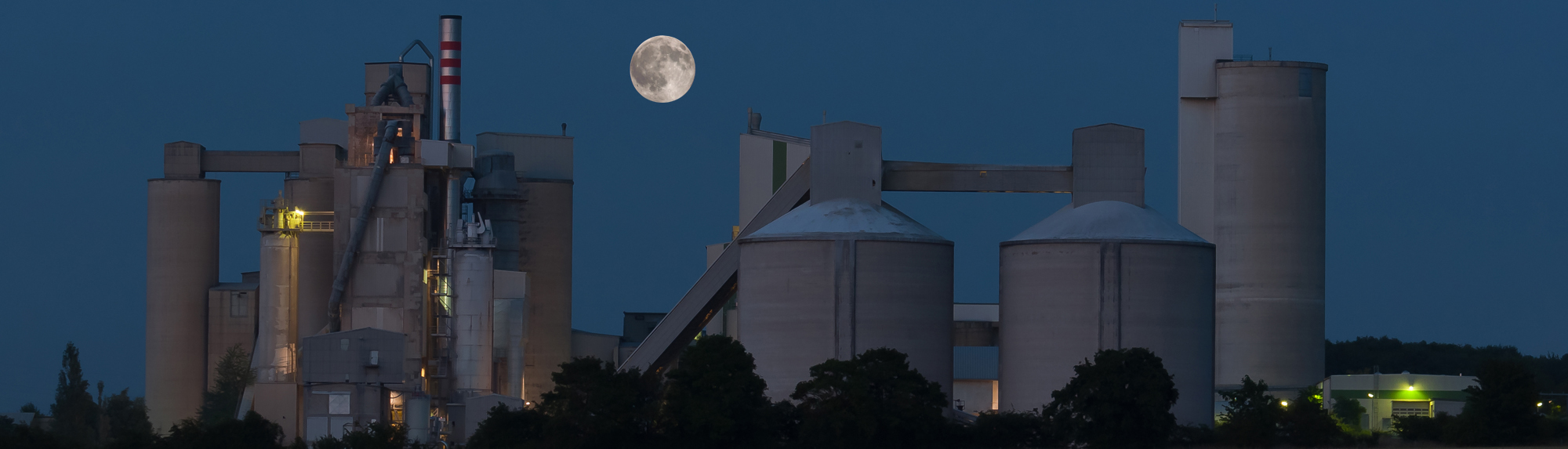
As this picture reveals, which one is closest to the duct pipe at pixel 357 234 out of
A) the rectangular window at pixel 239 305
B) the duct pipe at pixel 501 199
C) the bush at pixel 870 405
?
the duct pipe at pixel 501 199

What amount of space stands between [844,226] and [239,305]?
30.5m

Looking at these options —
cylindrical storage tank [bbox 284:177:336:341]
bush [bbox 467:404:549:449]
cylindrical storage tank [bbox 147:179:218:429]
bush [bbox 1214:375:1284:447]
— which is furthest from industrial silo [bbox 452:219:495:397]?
bush [bbox 1214:375:1284:447]

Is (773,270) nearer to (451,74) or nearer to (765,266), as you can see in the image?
(765,266)

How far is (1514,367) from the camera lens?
6059 centimetres

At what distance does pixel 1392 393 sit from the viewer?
3137 inches

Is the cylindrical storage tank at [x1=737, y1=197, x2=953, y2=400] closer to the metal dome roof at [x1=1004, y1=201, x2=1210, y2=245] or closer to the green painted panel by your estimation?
the metal dome roof at [x1=1004, y1=201, x2=1210, y2=245]

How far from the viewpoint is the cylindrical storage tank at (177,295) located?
270 ft

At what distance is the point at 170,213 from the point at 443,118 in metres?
12.8

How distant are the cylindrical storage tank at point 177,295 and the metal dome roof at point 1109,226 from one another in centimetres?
3610

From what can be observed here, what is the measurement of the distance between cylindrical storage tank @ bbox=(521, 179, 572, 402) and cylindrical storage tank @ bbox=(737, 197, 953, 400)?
1836cm

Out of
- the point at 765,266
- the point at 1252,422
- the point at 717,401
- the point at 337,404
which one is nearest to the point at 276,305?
the point at 337,404

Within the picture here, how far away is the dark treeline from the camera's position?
129 meters

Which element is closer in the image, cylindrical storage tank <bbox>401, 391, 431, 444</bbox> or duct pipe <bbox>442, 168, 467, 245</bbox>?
cylindrical storage tank <bbox>401, 391, 431, 444</bbox>

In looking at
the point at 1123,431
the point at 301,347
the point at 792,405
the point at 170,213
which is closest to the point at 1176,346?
the point at 1123,431
